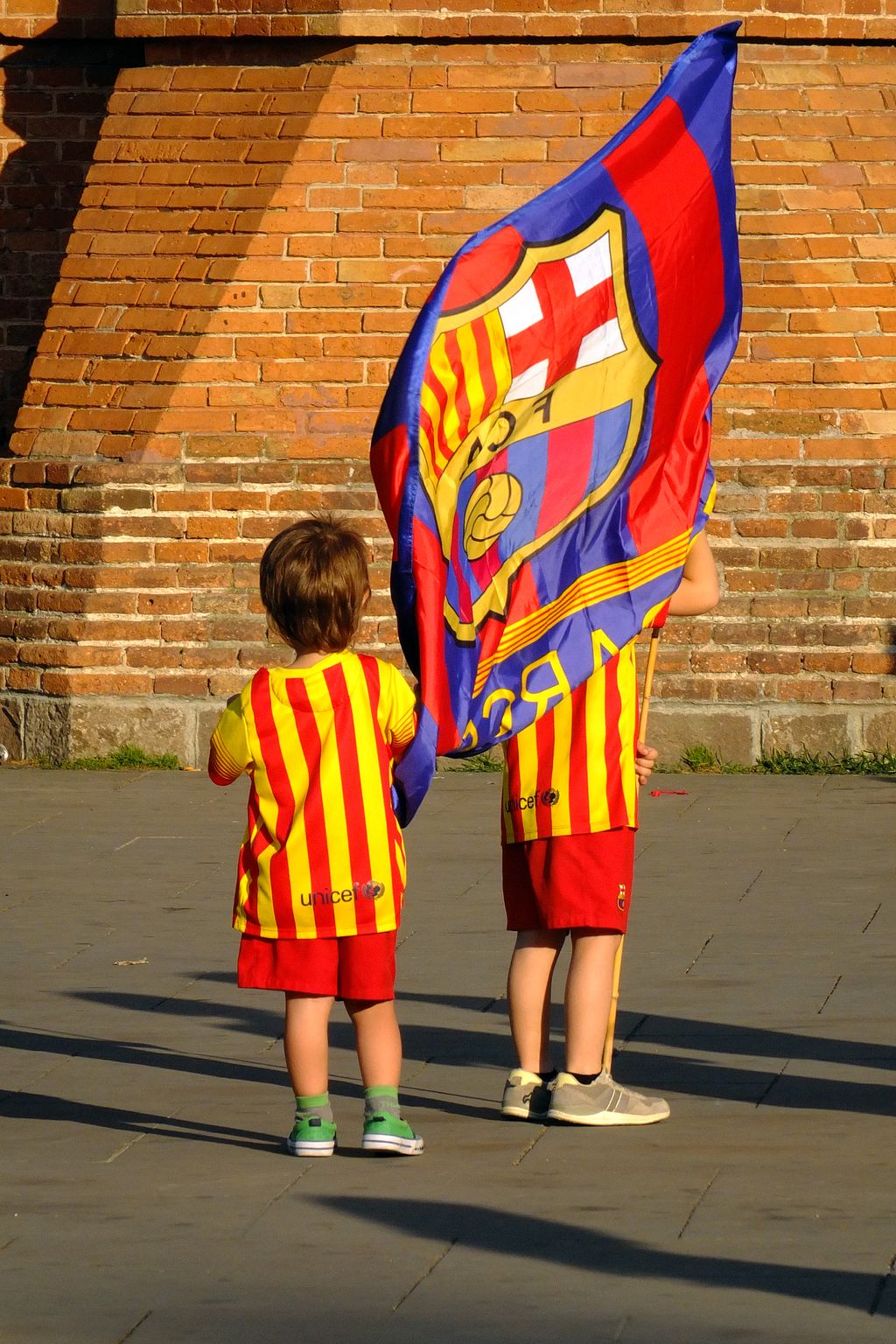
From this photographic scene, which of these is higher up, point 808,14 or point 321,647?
point 808,14

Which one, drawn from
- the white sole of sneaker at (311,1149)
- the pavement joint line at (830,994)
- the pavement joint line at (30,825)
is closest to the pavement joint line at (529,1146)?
the white sole of sneaker at (311,1149)

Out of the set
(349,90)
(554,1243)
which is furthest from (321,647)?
(349,90)

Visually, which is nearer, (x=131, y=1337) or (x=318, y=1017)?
(x=131, y=1337)

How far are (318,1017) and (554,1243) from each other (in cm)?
85

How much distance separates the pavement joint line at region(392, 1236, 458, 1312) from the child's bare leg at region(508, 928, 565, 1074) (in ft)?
3.47

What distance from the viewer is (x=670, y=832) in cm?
877

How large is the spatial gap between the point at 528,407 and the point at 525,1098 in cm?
165

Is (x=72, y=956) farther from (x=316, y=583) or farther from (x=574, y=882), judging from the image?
(x=316, y=583)

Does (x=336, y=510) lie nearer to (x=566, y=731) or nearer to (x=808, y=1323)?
(x=566, y=731)

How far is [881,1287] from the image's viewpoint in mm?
3645

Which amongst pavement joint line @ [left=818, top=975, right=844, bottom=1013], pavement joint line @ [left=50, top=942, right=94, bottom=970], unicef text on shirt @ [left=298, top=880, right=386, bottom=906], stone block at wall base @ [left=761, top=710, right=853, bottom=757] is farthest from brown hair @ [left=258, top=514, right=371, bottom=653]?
stone block at wall base @ [left=761, top=710, right=853, bottom=757]

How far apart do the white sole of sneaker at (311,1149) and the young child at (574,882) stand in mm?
520

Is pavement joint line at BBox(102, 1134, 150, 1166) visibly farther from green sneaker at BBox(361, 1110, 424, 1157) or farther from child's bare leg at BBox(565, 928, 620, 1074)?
child's bare leg at BBox(565, 928, 620, 1074)

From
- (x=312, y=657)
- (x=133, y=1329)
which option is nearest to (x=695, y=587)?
(x=312, y=657)
